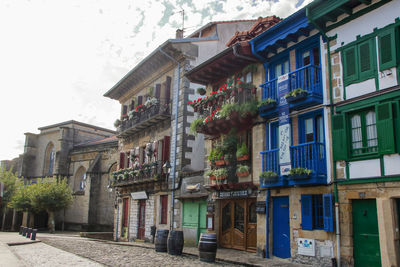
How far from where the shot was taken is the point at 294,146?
1230cm

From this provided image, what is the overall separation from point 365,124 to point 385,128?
854 millimetres

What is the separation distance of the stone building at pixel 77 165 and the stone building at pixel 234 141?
19.4 metres

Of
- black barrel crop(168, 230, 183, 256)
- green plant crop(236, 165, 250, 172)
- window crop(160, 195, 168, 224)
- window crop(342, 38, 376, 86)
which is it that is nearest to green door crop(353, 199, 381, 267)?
window crop(342, 38, 376, 86)

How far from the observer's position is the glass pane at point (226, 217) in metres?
16.5

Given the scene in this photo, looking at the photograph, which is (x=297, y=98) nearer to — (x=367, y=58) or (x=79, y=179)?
(x=367, y=58)

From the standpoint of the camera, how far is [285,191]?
13.2 metres

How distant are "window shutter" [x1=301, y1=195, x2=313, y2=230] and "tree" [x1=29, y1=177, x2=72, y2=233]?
27.1m

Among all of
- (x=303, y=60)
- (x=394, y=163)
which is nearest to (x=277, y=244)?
(x=394, y=163)

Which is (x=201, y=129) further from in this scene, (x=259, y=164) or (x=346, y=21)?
(x=346, y=21)

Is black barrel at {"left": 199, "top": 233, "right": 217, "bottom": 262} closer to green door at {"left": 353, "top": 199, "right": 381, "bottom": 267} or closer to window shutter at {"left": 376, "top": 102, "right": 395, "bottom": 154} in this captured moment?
green door at {"left": 353, "top": 199, "right": 381, "bottom": 267}

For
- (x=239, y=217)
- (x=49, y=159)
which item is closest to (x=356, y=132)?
(x=239, y=217)

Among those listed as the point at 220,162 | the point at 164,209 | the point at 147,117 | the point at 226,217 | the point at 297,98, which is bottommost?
the point at 226,217

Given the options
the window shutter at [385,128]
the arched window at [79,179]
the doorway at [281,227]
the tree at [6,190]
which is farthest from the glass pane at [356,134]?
the tree at [6,190]

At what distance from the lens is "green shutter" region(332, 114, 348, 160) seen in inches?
440
